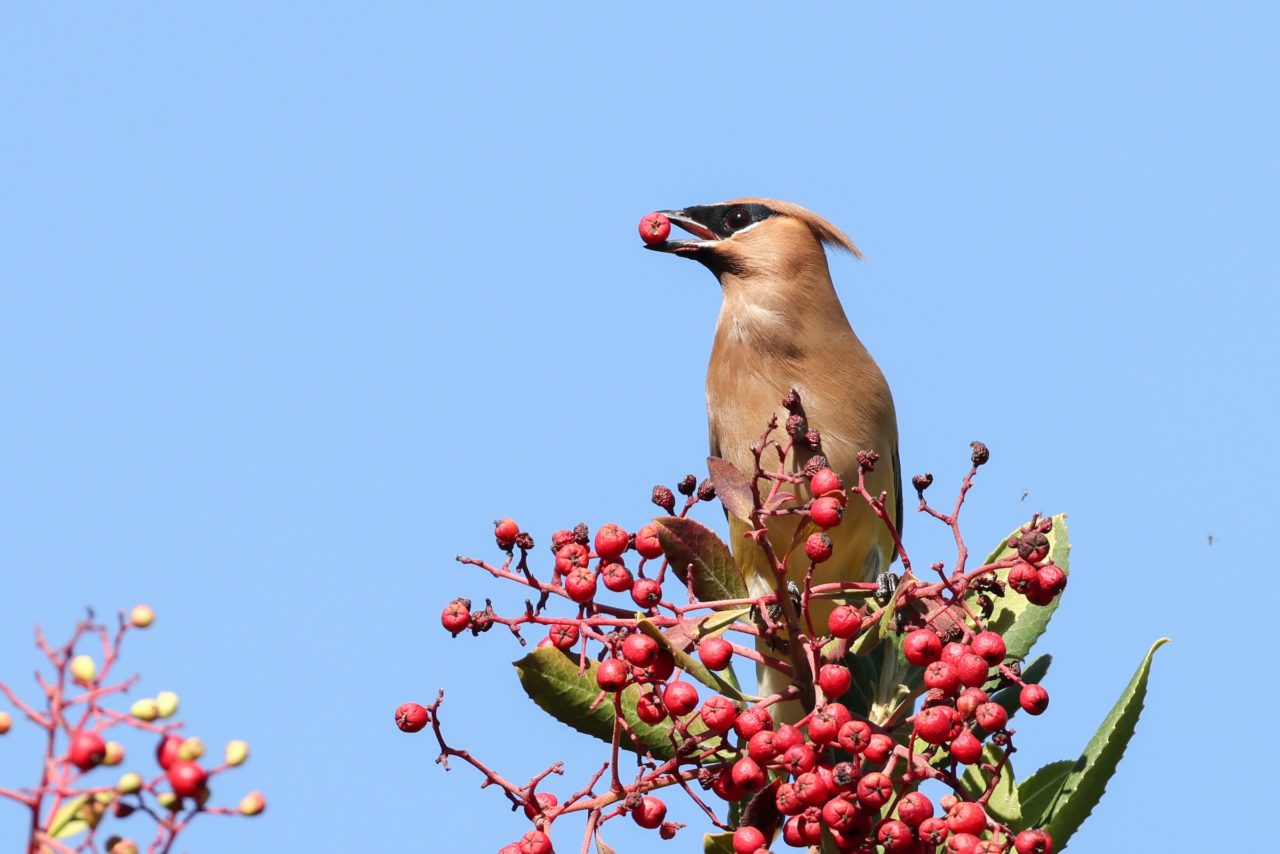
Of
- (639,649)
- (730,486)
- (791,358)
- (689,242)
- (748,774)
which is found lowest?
(748,774)

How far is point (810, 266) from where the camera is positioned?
20.1ft

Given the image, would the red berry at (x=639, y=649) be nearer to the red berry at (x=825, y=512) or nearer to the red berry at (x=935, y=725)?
the red berry at (x=825, y=512)

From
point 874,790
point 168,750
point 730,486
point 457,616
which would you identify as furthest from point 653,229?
point 168,750

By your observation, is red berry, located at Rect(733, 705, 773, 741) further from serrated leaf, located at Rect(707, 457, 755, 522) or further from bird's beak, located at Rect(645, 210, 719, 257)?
bird's beak, located at Rect(645, 210, 719, 257)

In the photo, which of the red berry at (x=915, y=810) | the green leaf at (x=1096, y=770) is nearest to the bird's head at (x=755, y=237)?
the green leaf at (x=1096, y=770)

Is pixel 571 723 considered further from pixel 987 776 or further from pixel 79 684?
pixel 79 684

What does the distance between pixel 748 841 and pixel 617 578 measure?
23.0 inches

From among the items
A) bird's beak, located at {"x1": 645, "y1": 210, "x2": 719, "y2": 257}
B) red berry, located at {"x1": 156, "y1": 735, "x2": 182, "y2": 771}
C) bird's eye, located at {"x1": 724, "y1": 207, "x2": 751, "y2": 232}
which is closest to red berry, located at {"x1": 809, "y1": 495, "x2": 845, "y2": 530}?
red berry, located at {"x1": 156, "y1": 735, "x2": 182, "y2": 771}

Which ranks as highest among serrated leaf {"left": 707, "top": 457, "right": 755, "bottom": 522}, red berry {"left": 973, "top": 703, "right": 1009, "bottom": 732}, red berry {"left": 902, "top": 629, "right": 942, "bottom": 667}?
serrated leaf {"left": 707, "top": 457, "right": 755, "bottom": 522}

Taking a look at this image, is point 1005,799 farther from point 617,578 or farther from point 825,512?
point 617,578

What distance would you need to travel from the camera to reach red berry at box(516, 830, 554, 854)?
126 inches

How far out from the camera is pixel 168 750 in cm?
192

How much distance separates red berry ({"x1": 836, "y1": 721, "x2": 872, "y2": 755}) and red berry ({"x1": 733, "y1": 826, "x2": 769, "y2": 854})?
12.7 inches

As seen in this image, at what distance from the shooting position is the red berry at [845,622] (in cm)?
343
